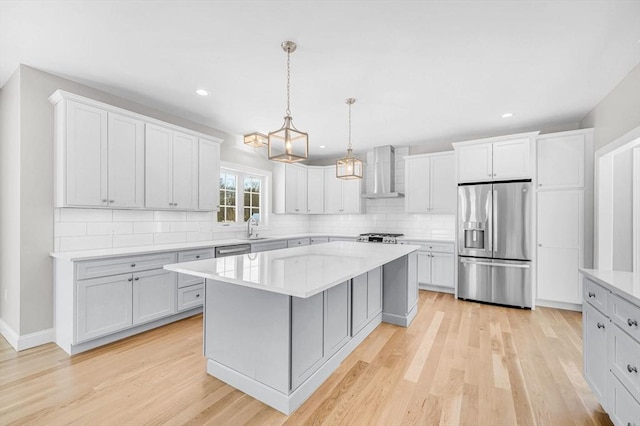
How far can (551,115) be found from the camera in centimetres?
390

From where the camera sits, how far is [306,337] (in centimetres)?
198

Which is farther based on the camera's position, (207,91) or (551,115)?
(551,115)

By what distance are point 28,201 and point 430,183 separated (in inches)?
207

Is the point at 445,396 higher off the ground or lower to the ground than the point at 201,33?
lower

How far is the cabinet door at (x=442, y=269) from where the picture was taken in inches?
185

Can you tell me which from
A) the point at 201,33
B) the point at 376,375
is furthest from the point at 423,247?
the point at 201,33

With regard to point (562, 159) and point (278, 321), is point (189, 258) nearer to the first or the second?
point (278, 321)

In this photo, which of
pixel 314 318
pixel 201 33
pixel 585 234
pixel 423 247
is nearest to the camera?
pixel 314 318

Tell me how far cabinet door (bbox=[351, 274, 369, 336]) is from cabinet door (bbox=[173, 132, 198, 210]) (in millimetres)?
2518

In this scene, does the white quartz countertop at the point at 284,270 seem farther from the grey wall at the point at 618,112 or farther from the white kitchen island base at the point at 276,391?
the grey wall at the point at 618,112

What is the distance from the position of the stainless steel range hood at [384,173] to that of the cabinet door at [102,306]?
4.21 m

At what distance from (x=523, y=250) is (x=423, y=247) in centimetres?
142

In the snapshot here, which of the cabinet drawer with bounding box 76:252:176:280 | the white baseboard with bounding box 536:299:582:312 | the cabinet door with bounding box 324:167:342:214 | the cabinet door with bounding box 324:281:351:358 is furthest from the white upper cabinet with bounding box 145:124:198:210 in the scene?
the white baseboard with bounding box 536:299:582:312

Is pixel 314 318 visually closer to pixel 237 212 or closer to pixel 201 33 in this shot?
pixel 201 33
